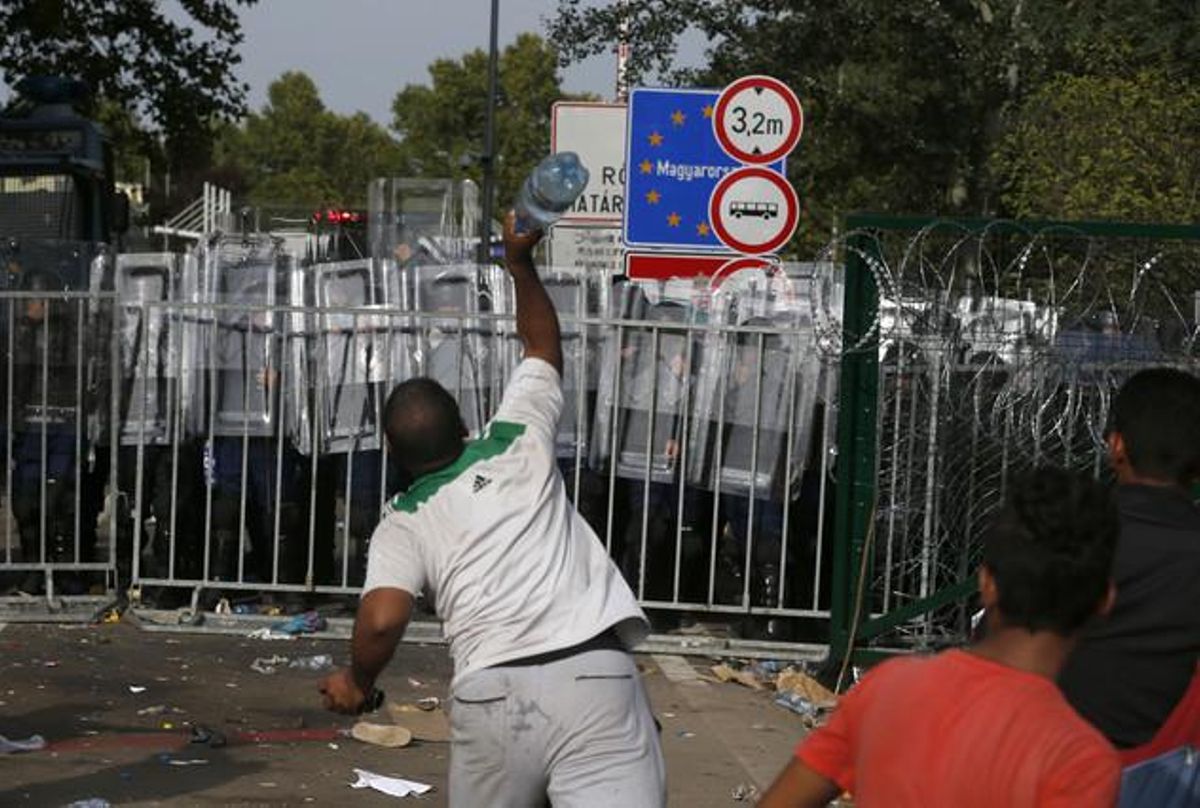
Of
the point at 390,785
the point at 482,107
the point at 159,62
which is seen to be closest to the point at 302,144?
the point at 482,107

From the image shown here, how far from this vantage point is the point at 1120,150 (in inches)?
907

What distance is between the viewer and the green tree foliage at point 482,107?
285 ft

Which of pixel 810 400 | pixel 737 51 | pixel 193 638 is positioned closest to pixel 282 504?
pixel 193 638

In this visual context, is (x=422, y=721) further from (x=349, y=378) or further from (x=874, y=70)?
(x=874, y=70)

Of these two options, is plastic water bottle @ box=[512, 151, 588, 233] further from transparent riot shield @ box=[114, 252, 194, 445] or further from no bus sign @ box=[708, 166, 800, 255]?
no bus sign @ box=[708, 166, 800, 255]

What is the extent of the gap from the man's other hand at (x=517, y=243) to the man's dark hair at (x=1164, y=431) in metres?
1.66

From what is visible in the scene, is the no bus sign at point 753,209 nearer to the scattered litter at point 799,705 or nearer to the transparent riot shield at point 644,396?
the transparent riot shield at point 644,396

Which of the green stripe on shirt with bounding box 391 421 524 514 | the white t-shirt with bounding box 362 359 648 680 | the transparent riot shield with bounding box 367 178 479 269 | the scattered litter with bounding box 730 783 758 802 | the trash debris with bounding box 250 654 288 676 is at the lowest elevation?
the trash debris with bounding box 250 654 288 676

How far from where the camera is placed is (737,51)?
35562 mm

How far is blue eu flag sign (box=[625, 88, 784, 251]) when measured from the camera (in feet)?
42.7

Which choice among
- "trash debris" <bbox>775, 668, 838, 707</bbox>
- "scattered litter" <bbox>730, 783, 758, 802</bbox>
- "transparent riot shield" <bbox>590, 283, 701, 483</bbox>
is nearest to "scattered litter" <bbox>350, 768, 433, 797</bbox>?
"scattered litter" <bbox>730, 783, 758, 802</bbox>

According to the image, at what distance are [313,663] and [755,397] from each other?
2.55 meters

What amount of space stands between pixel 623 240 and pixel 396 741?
4696mm

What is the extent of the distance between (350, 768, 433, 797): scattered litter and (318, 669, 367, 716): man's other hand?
3.35m
